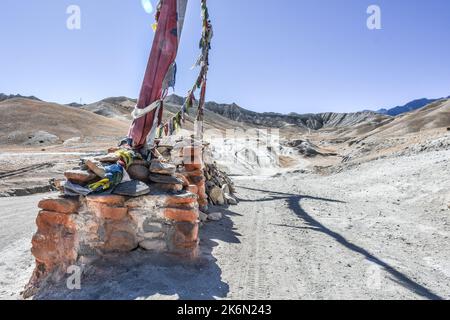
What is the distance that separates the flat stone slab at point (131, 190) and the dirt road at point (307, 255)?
2.52 feet

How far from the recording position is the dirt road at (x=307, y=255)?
151 inches

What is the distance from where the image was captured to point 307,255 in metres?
5.29

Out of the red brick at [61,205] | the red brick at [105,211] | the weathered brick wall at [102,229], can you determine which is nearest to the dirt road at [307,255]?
the weathered brick wall at [102,229]

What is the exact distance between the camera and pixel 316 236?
659 centimetres

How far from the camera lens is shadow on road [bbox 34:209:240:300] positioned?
142 inches

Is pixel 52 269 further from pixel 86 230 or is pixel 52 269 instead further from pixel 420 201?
pixel 420 201

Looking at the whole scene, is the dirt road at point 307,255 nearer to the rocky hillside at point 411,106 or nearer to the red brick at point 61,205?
the red brick at point 61,205

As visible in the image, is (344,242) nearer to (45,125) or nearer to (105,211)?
(105,211)

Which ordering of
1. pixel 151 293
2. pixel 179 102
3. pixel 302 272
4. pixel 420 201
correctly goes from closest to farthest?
1. pixel 151 293
2. pixel 302 272
3. pixel 420 201
4. pixel 179 102

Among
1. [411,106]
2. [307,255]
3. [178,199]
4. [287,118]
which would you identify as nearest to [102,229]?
[178,199]

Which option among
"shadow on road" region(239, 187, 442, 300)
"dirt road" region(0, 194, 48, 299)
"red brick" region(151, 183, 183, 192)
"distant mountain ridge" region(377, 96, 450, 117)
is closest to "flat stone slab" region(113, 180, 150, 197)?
"red brick" region(151, 183, 183, 192)

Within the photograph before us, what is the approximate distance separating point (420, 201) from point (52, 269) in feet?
31.7

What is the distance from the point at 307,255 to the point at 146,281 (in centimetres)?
264

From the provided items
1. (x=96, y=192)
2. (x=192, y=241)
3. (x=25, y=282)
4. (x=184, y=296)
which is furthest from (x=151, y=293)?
(x=25, y=282)
